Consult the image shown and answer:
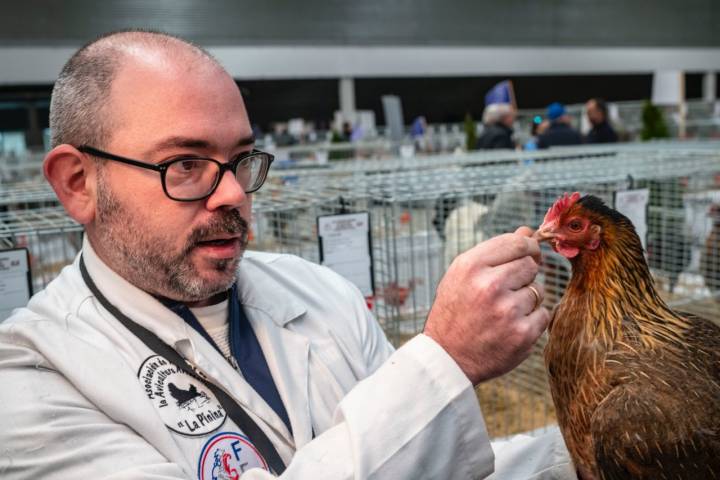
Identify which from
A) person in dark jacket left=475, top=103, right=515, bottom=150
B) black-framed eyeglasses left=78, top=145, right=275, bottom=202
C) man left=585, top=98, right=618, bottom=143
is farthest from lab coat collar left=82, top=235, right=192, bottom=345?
man left=585, top=98, right=618, bottom=143

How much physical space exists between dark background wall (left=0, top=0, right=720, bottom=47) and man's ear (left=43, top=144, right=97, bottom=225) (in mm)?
15603

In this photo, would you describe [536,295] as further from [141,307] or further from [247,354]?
[141,307]

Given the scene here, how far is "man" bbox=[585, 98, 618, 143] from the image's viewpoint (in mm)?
6941

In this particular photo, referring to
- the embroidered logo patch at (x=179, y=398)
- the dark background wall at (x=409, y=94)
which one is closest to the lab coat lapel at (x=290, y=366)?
the embroidered logo patch at (x=179, y=398)

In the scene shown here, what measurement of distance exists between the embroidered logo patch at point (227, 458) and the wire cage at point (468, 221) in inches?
41.4

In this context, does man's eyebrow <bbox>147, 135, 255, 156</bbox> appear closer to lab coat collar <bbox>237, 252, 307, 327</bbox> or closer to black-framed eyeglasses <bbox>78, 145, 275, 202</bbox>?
black-framed eyeglasses <bbox>78, 145, 275, 202</bbox>

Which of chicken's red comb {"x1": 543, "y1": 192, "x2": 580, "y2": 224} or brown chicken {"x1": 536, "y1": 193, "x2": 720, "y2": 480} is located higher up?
chicken's red comb {"x1": 543, "y1": 192, "x2": 580, "y2": 224}

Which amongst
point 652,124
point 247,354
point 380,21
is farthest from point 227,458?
point 380,21

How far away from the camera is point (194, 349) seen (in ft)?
3.89

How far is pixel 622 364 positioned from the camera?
1.31 metres

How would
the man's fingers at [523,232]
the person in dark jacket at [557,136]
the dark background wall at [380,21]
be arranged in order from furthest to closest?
the dark background wall at [380,21]
the person in dark jacket at [557,136]
the man's fingers at [523,232]

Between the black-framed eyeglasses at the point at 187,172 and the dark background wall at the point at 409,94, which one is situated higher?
the dark background wall at the point at 409,94

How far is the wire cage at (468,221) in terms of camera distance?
8.25 feet

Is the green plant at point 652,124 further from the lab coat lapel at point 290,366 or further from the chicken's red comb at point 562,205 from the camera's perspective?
the lab coat lapel at point 290,366
